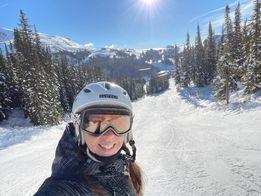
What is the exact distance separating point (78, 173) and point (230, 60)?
39.1m

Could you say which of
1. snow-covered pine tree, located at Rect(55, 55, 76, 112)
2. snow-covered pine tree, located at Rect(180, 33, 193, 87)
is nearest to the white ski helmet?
snow-covered pine tree, located at Rect(55, 55, 76, 112)

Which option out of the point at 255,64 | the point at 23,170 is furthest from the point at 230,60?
the point at 23,170

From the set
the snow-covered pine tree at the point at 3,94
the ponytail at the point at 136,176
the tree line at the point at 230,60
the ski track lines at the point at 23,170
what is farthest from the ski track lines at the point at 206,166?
the snow-covered pine tree at the point at 3,94

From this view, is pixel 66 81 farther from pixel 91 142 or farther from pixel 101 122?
pixel 91 142

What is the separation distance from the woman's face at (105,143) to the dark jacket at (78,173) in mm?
66

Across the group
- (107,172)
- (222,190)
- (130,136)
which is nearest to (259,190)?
(222,190)

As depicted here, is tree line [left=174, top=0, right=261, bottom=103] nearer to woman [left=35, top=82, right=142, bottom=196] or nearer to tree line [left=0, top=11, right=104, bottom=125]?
tree line [left=0, top=11, right=104, bottom=125]

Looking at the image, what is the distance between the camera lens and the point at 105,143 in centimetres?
258

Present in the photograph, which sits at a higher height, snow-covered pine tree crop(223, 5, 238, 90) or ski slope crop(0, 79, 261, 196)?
snow-covered pine tree crop(223, 5, 238, 90)

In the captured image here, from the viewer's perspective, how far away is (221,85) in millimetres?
40875

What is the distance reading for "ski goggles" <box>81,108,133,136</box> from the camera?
2574mm

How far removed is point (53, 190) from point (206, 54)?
2888 inches

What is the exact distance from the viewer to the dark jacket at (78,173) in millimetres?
2008

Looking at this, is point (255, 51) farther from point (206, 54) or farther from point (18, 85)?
point (206, 54)
